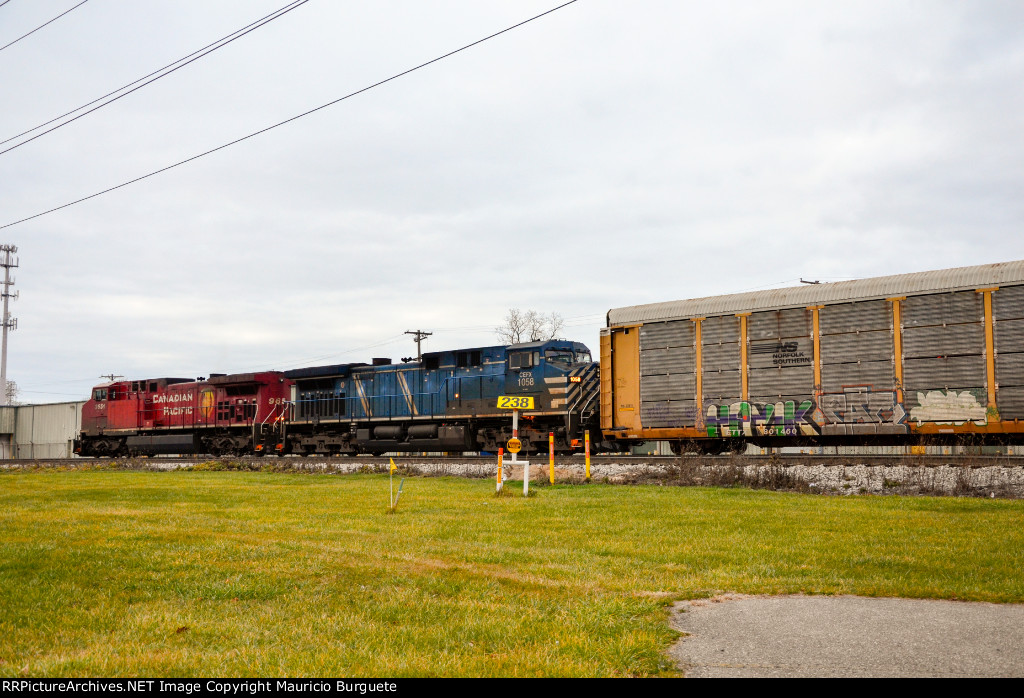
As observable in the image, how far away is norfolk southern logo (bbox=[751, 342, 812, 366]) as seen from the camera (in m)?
19.0

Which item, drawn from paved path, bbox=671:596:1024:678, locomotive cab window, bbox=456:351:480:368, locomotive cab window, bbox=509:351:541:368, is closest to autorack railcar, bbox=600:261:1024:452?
locomotive cab window, bbox=509:351:541:368

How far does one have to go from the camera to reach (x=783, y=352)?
1923cm

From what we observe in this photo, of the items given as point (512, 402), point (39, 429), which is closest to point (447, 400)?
point (512, 402)

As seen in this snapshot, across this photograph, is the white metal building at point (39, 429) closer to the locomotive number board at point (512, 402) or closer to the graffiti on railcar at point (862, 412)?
the locomotive number board at point (512, 402)

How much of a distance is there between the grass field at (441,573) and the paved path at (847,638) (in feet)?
1.08

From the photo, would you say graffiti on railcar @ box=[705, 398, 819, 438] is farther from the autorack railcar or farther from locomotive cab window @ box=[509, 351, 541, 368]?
locomotive cab window @ box=[509, 351, 541, 368]

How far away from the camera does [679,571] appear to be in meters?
8.20

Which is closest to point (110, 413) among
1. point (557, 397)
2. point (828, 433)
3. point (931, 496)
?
point (557, 397)

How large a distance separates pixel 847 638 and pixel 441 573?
392 cm

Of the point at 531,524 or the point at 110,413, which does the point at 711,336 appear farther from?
the point at 110,413

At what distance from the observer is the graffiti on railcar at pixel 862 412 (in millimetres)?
17578

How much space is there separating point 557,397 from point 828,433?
8732 millimetres

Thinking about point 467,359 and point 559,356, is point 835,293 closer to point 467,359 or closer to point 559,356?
point 559,356

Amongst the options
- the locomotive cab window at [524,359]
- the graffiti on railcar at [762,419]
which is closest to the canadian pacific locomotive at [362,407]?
the locomotive cab window at [524,359]
